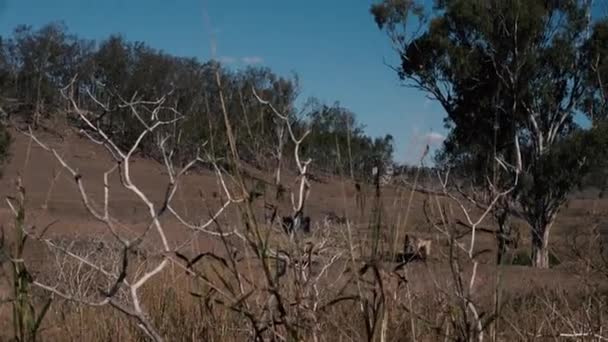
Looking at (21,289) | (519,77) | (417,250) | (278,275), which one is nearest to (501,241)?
(417,250)

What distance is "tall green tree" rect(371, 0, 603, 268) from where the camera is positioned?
2367 centimetres

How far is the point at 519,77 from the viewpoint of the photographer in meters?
24.2

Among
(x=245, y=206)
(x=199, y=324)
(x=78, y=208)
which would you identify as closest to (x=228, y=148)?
(x=245, y=206)

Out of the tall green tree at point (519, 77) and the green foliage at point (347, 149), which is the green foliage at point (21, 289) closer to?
the green foliage at point (347, 149)

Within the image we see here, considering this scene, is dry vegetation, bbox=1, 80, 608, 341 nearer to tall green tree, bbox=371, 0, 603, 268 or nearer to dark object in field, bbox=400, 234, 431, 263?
dark object in field, bbox=400, 234, 431, 263

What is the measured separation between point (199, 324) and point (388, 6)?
23.0 metres

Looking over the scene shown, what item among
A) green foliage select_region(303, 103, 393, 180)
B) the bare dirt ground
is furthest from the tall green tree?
green foliage select_region(303, 103, 393, 180)

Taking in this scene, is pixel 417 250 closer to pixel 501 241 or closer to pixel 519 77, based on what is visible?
pixel 501 241

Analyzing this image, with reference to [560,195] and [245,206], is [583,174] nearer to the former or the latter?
[560,195]

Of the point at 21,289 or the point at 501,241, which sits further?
the point at 501,241

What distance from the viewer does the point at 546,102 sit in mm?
24438

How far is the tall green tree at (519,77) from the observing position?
77.7 feet

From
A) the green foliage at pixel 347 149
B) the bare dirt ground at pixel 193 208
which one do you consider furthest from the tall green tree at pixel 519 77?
the green foliage at pixel 347 149

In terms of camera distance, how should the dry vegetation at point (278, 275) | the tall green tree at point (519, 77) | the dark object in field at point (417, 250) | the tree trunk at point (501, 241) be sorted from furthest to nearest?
the tall green tree at point (519, 77) < the dark object in field at point (417, 250) < the tree trunk at point (501, 241) < the dry vegetation at point (278, 275)
